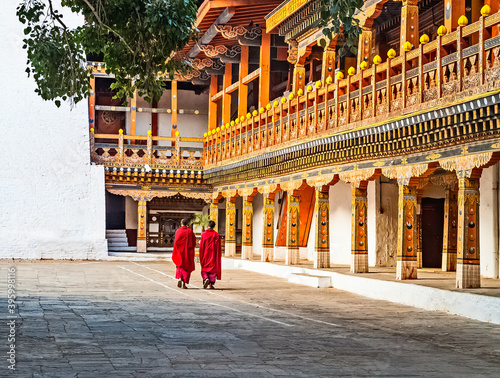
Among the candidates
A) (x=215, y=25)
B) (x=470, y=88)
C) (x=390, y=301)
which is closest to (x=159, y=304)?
(x=390, y=301)

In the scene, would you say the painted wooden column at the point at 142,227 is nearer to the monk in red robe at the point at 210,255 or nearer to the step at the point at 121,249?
the step at the point at 121,249

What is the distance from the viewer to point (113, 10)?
316 inches

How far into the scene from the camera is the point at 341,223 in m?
18.0

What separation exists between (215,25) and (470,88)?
10.1 meters

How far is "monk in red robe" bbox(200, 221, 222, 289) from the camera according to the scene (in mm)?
12414

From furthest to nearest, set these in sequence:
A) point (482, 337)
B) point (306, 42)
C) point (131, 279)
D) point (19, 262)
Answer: point (19, 262), point (306, 42), point (131, 279), point (482, 337)

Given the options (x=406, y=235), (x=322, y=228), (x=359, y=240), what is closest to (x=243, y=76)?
(x=322, y=228)

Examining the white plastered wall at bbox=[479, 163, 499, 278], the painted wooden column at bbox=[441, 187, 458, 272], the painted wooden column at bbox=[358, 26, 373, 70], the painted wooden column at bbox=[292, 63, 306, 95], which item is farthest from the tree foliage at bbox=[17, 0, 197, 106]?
the painted wooden column at bbox=[292, 63, 306, 95]

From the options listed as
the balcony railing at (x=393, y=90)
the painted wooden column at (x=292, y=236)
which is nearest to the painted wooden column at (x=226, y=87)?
the balcony railing at (x=393, y=90)

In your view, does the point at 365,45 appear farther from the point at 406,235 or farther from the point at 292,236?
the point at 292,236

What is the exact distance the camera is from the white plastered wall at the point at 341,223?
17594 mm

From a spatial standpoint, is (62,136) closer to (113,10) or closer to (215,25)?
(215,25)

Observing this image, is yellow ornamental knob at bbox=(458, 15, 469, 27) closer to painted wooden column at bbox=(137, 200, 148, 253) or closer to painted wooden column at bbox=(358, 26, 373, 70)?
painted wooden column at bbox=(358, 26, 373, 70)

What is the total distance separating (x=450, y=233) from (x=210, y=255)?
4762mm
